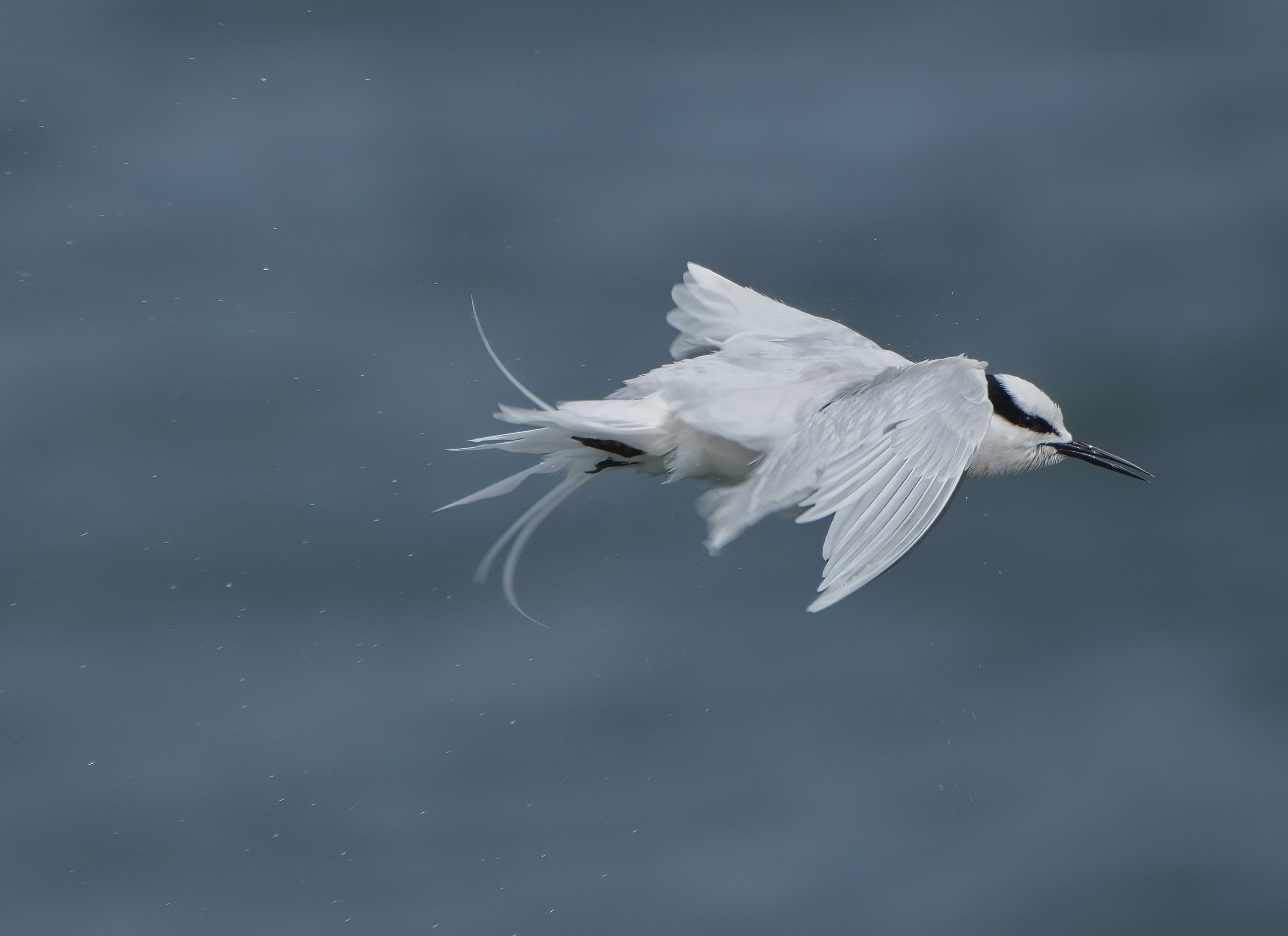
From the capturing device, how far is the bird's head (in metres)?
4.42

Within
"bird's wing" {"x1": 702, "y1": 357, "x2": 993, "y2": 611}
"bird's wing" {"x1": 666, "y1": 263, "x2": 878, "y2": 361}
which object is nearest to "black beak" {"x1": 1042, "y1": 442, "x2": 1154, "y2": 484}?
"bird's wing" {"x1": 666, "y1": 263, "x2": 878, "y2": 361}

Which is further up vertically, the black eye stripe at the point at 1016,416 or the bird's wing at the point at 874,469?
the bird's wing at the point at 874,469

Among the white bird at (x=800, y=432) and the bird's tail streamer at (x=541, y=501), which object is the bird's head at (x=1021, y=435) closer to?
the white bird at (x=800, y=432)

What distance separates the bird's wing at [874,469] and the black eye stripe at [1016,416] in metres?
0.63

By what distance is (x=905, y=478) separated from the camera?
354cm

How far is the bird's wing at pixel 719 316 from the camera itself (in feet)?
15.5

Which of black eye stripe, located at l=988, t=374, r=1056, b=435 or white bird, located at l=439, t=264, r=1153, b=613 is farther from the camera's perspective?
black eye stripe, located at l=988, t=374, r=1056, b=435

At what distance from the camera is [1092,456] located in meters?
4.59

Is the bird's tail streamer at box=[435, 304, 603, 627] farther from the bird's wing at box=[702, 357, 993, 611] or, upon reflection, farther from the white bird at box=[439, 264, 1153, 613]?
the bird's wing at box=[702, 357, 993, 611]

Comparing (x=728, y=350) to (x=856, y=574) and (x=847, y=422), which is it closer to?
(x=847, y=422)

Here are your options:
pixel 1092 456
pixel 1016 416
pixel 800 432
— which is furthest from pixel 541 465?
pixel 1092 456

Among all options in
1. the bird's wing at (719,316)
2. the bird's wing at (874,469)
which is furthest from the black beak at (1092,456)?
the bird's wing at (874,469)

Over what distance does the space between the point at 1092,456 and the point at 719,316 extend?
3.72ft

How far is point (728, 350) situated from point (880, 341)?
199 centimetres
